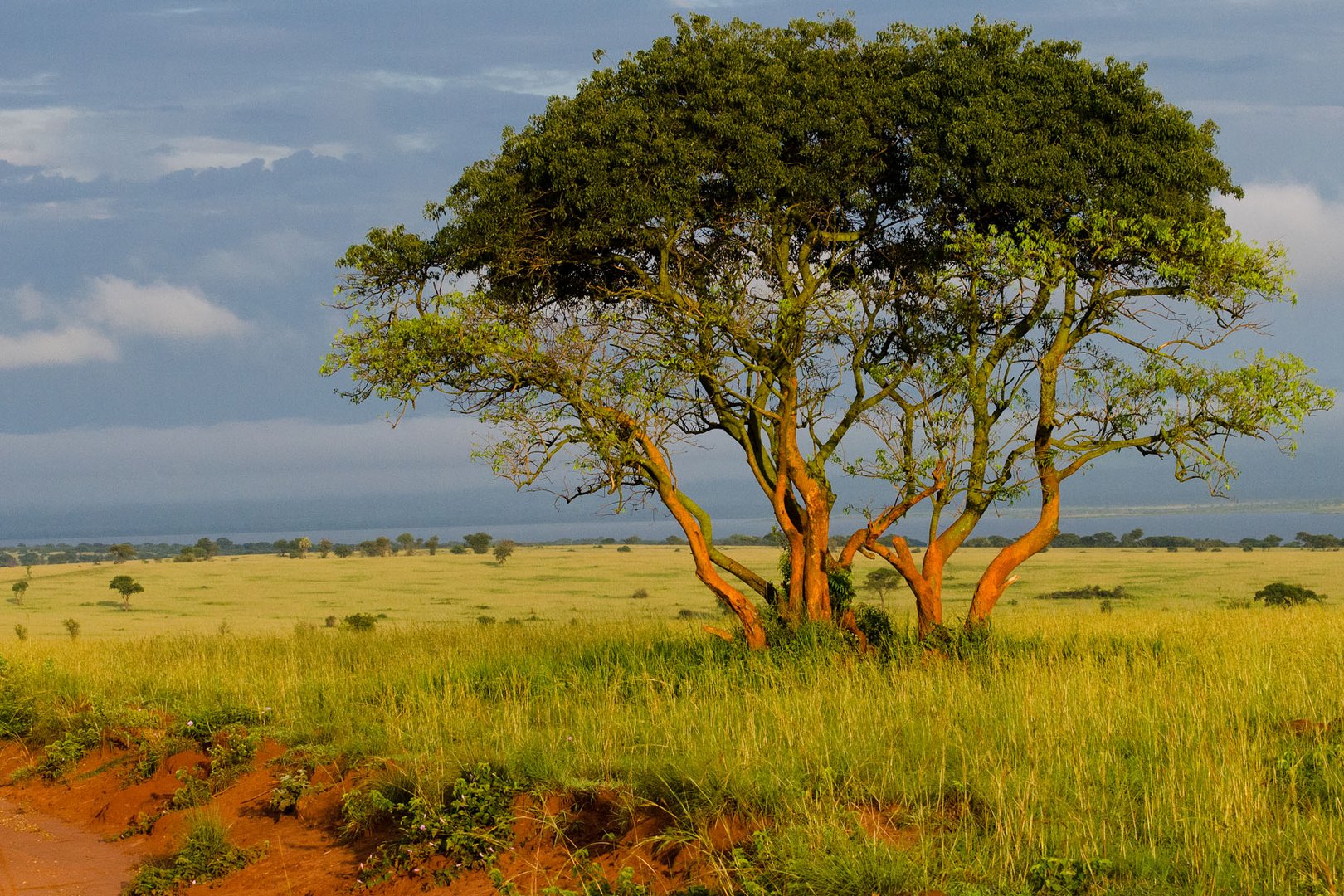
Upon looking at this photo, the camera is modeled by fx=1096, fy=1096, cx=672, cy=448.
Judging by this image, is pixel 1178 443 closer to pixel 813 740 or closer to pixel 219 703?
pixel 813 740

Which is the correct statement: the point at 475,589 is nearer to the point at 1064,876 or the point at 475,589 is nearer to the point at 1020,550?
the point at 1020,550

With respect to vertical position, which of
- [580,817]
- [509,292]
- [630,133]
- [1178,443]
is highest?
[630,133]

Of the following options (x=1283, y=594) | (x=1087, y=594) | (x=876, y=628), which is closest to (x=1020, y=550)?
(x=876, y=628)

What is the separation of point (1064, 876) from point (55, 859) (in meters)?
8.32

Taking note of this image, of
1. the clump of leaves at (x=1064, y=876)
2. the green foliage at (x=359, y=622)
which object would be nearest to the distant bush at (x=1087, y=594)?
the green foliage at (x=359, y=622)

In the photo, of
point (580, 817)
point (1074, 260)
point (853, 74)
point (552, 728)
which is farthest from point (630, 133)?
point (580, 817)

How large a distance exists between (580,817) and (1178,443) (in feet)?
36.6

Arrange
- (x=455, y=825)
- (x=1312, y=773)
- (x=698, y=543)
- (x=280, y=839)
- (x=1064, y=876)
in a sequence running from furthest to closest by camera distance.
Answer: (x=698, y=543) → (x=280, y=839) → (x=1312, y=773) → (x=455, y=825) → (x=1064, y=876)

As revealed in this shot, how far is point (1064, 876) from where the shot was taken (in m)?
6.21

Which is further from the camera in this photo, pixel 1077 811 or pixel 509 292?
pixel 509 292

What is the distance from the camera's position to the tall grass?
6586 millimetres

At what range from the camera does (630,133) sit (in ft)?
47.2

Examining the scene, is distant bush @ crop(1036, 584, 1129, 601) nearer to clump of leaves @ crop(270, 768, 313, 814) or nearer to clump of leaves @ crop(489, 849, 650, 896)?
clump of leaves @ crop(270, 768, 313, 814)

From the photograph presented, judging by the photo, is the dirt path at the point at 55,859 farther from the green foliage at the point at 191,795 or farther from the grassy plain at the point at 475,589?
the grassy plain at the point at 475,589
